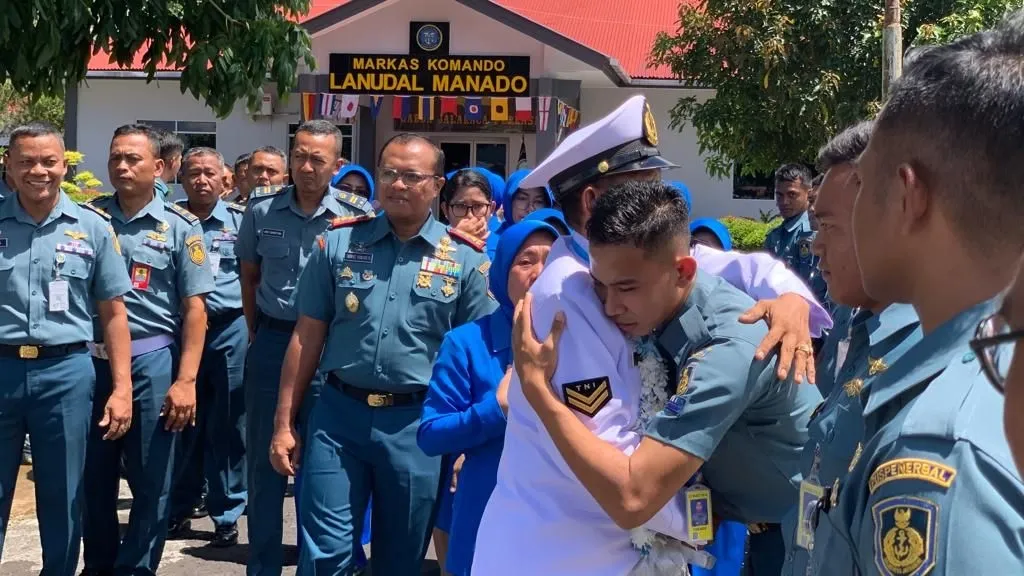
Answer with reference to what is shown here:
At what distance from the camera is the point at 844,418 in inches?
66.0

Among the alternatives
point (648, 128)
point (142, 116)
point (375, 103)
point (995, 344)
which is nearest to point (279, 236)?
point (648, 128)

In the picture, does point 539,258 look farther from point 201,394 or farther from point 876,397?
point 201,394

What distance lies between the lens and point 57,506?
4688mm

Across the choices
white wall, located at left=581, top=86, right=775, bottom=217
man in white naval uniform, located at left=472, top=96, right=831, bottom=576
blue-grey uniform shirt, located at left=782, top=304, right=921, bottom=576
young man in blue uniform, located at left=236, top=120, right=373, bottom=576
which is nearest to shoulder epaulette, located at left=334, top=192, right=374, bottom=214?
young man in blue uniform, located at left=236, top=120, right=373, bottom=576

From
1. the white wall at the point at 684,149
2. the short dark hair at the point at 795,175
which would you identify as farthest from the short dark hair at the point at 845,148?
the white wall at the point at 684,149

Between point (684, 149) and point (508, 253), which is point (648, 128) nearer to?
point (508, 253)

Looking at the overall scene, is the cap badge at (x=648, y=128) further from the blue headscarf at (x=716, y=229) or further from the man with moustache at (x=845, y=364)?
the blue headscarf at (x=716, y=229)

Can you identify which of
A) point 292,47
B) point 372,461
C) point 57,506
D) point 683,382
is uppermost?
point 292,47

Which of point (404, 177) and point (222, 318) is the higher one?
point (404, 177)

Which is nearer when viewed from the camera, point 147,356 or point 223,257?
point 147,356

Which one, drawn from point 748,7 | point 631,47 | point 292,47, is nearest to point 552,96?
point 631,47

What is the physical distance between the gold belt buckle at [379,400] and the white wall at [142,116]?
16.9 metres

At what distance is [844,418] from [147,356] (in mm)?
4176

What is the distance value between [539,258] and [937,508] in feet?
8.59
